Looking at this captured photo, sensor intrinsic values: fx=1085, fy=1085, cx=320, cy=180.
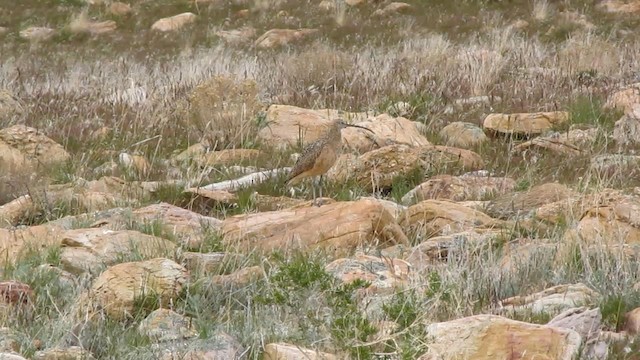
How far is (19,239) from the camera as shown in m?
4.95

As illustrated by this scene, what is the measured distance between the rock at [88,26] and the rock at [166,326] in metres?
18.8

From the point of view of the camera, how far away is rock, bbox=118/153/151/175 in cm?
733

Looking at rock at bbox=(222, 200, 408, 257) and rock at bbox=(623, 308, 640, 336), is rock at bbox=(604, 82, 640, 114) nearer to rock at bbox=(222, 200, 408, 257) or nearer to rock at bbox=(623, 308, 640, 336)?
rock at bbox=(222, 200, 408, 257)

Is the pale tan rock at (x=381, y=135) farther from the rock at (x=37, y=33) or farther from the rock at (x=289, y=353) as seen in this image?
the rock at (x=37, y=33)

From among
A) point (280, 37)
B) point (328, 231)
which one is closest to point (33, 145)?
point (328, 231)

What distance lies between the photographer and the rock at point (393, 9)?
2072 cm

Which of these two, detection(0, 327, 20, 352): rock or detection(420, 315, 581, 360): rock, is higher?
detection(420, 315, 581, 360): rock

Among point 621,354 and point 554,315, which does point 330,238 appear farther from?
point 621,354

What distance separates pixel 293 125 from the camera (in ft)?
27.3

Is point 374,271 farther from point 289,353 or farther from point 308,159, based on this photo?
point 308,159

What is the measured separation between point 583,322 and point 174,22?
19041mm

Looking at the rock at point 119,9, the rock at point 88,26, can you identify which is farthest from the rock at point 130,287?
the rock at point 119,9

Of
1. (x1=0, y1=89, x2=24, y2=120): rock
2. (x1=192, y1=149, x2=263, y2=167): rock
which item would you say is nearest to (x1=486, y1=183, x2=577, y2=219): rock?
(x1=192, y1=149, x2=263, y2=167): rock

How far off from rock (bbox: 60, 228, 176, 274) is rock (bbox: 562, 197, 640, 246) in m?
1.77
